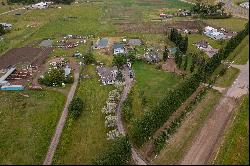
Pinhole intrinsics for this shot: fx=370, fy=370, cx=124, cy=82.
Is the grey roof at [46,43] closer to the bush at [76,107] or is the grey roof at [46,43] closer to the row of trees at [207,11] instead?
the bush at [76,107]

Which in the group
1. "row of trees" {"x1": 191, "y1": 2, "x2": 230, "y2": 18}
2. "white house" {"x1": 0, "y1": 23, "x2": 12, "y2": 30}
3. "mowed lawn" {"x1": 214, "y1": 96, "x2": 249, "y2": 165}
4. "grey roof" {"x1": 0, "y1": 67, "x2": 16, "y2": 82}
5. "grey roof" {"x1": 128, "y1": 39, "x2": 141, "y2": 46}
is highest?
"white house" {"x1": 0, "y1": 23, "x2": 12, "y2": 30}

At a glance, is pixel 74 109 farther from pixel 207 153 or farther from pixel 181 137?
pixel 207 153

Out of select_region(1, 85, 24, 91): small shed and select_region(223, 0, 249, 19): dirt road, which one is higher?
select_region(223, 0, 249, 19): dirt road

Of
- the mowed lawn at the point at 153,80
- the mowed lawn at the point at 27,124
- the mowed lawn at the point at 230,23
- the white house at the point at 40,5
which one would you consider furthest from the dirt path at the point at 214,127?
the white house at the point at 40,5

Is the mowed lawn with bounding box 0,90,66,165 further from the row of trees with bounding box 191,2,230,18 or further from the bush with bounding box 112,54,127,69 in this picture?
the row of trees with bounding box 191,2,230,18

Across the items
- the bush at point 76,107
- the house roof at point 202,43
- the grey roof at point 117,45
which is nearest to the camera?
the bush at point 76,107

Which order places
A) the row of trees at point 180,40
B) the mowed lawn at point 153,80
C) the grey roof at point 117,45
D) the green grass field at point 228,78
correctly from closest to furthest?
the mowed lawn at point 153,80, the green grass field at point 228,78, the row of trees at point 180,40, the grey roof at point 117,45

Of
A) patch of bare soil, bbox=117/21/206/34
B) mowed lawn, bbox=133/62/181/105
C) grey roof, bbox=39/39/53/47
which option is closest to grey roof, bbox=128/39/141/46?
patch of bare soil, bbox=117/21/206/34

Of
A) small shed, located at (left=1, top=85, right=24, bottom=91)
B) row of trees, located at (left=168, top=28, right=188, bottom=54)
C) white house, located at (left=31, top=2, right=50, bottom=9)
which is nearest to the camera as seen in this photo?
small shed, located at (left=1, top=85, right=24, bottom=91)

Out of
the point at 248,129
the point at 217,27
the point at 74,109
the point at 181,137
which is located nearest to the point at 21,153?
the point at 74,109
